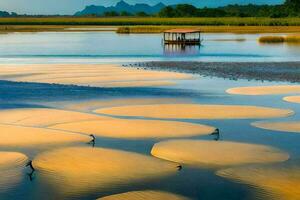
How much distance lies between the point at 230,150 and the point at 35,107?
32.5 feet

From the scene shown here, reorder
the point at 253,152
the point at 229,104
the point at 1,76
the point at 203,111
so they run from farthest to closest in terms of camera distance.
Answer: the point at 1,76
the point at 229,104
the point at 203,111
the point at 253,152

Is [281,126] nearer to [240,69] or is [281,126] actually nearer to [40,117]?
[40,117]

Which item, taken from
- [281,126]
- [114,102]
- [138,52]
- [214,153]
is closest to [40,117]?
[114,102]

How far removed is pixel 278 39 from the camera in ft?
261

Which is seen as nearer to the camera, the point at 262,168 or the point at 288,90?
the point at 262,168

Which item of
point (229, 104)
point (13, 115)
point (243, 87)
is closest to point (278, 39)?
point (243, 87)

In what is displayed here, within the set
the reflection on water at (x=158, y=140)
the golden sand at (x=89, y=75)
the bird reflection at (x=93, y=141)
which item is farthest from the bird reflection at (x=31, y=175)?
the golden sand at (x=89, y=75)

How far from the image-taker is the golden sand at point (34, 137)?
16047mm

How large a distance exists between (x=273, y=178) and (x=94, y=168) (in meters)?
4.13

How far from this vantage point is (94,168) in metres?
13.5

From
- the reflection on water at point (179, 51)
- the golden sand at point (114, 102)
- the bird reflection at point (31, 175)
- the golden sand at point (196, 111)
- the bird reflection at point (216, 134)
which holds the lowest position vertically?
the reflection on water at point (179, 51)

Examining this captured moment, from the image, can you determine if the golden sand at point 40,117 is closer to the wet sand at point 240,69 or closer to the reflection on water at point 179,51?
the wet sand at point 240,69

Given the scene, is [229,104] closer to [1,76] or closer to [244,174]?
[244,174]

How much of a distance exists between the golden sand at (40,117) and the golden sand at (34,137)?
1.02m
